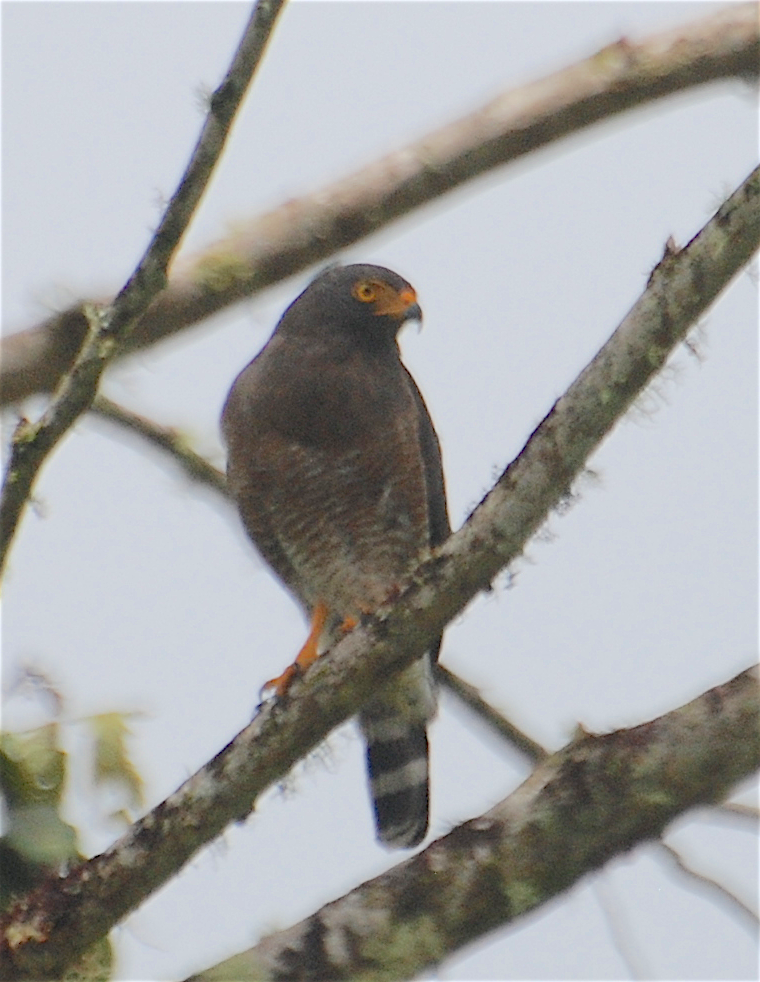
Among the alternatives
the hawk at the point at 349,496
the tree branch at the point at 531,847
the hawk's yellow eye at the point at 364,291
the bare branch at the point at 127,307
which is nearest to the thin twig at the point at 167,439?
the hawk at the point at 349,496

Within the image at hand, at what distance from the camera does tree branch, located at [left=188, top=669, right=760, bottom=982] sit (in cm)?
318

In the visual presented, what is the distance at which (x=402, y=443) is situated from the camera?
548 centimetres

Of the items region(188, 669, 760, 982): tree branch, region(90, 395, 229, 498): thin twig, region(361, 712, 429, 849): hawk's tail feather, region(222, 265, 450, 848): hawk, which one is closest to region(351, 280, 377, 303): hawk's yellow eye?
region(222, 265, 450, 848): hawk

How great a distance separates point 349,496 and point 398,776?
3.64 ft

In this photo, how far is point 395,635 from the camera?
11.8 feet

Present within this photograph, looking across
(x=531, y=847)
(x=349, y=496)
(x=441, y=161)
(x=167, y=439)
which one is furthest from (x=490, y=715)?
(x=441, y=161)

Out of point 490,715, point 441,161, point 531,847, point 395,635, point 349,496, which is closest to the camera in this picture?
point 531,847

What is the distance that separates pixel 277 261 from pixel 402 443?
909mm

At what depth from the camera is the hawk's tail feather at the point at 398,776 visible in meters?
5.47

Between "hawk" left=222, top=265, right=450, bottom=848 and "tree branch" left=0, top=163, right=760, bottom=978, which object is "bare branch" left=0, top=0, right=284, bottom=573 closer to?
"tree branch" left=0, top=163, right=760, bottom=978

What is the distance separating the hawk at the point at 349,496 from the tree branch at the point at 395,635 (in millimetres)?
1671

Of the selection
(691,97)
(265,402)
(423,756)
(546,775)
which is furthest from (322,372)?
(546,775)

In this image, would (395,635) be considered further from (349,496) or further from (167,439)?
(167,439)

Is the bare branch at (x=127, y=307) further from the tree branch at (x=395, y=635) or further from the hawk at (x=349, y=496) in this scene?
the hawk at (x=349, y=496)
